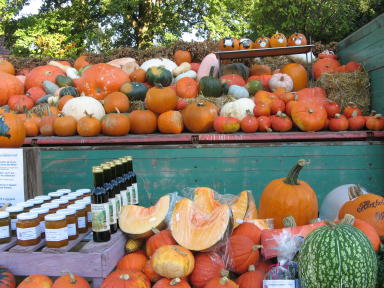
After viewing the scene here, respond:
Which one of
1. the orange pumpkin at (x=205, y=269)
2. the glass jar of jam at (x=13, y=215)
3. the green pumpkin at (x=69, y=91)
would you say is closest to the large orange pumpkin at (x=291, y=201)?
the orange pumpkin at (x=205, y=269)

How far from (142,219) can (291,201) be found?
930 mm

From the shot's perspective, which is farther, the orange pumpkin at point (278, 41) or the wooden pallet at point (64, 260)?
the orange pumpkin at point (278, 41)

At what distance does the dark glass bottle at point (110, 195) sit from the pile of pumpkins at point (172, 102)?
62.9 inches

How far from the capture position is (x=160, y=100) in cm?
461

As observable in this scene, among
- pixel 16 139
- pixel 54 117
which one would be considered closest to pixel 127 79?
pixel 54 117

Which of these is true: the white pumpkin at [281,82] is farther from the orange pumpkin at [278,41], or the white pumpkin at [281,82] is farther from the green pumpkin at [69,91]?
the green pumpkin at [69,91]

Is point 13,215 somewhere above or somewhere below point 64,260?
above

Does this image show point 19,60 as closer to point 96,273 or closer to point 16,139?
point 16,139

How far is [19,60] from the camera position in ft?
25.5

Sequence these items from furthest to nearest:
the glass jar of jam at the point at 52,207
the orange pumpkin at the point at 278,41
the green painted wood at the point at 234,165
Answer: the orange pumpkin at the point at 278,41
the green painted wood at the point at 234,165
the glass jar of jam at the point at 52,207

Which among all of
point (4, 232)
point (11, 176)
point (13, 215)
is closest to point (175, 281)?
point (4, 232)

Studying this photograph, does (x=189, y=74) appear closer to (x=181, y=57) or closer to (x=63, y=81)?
(x=181, y=57)

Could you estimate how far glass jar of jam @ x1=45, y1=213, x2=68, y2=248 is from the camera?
72.9 inches

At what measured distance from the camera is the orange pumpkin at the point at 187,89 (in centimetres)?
508
